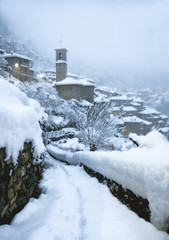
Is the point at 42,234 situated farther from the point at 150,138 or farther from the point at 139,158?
the point at 150,138

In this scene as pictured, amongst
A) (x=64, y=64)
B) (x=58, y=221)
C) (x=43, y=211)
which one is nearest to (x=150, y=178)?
(x=58, y=221)

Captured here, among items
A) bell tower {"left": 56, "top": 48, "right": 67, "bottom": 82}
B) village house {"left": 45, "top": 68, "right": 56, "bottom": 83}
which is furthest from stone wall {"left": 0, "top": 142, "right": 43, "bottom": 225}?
village house {"left": 45, "top": 68, "right": 56, "bottom": 83}

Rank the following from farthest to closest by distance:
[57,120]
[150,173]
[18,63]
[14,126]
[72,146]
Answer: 1. [18,63]
2. [57,120]
3. [72,146]
4. [14,126]
5. [150,173]

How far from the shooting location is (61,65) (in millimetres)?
41469

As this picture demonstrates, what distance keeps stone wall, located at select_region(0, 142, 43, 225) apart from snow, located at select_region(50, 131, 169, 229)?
2.09 meters

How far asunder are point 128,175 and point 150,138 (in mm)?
1020

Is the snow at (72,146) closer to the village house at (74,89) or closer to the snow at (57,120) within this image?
the snow at (57,120)

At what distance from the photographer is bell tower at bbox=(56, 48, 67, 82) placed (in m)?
41.5

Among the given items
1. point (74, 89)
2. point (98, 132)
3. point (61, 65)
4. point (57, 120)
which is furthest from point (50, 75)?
point (98, 132)

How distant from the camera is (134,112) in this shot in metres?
51.3

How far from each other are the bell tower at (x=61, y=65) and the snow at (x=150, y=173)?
41006 millimetres

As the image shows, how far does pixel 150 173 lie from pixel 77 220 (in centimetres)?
183

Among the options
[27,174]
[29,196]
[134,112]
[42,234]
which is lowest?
[134,112]

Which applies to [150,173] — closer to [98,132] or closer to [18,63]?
[98,132]
